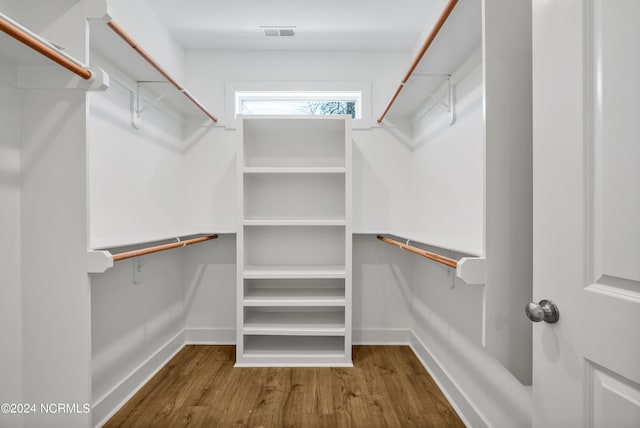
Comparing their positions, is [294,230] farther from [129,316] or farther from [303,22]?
[303,22]

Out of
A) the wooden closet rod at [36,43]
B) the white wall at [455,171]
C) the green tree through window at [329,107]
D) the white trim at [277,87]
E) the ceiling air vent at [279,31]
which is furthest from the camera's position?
the green tree through window at [329,107]

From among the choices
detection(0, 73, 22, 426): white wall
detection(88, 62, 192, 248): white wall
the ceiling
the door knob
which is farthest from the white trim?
the door knob

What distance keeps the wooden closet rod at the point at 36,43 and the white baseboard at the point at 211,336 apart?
204cm

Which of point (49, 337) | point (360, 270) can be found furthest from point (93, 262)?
point (360, 270)

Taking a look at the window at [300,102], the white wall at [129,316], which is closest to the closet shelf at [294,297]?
the white wall at [129,316]

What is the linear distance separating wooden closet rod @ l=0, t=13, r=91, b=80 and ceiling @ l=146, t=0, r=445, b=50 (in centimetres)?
121

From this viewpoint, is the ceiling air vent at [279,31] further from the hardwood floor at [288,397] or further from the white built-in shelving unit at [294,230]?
the hardwood floor at [288,397]

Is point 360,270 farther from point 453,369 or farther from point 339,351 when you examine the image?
point 453,369

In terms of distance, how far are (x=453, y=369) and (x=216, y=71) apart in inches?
106

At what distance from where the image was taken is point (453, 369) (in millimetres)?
1793

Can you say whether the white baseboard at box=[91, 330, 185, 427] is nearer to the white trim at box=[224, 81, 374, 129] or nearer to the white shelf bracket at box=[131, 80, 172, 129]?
the white shelf bracket at box=[131, 80, 172, 129]

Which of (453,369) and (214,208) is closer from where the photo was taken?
(453,369)

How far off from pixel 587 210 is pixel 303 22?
2.13m

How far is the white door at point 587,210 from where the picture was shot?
1.88 feet
